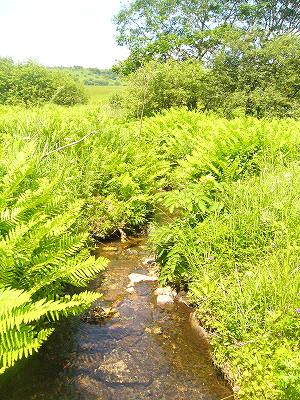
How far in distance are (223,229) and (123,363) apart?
1765mm

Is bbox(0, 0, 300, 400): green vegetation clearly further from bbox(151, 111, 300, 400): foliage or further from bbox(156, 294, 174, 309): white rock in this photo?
bbox(156, 294, 174, 309): white rock

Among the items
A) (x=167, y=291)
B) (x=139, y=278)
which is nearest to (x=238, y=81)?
(x=139, y=278)

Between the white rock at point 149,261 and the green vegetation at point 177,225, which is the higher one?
the green vegetation at point 177,225

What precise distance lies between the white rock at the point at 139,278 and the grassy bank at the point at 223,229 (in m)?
0.38

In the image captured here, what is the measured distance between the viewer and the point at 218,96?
18.1 m

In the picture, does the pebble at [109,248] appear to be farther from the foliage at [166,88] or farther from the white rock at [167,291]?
the foliage at [166,88]

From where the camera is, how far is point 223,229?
4055mm

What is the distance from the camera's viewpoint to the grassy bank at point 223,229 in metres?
2.85

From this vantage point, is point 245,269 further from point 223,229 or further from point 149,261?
point 149,261

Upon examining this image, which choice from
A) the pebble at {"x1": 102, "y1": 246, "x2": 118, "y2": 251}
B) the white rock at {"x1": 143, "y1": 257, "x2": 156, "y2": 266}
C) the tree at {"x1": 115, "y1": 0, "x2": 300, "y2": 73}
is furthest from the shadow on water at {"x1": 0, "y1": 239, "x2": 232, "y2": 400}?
the tree at {"x1": 115, "y1": 0, "x2": 300, "y2": 73}

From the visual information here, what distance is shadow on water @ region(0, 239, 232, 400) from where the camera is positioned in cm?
295

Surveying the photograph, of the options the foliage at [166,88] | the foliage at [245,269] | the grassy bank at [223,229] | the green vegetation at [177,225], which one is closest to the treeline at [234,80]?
the foliage at [166,88]

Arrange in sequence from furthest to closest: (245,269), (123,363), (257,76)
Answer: (257,76), (245,269), (123,363)

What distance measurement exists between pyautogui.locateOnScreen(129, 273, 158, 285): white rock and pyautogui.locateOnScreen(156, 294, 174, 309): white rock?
1.63 feet
